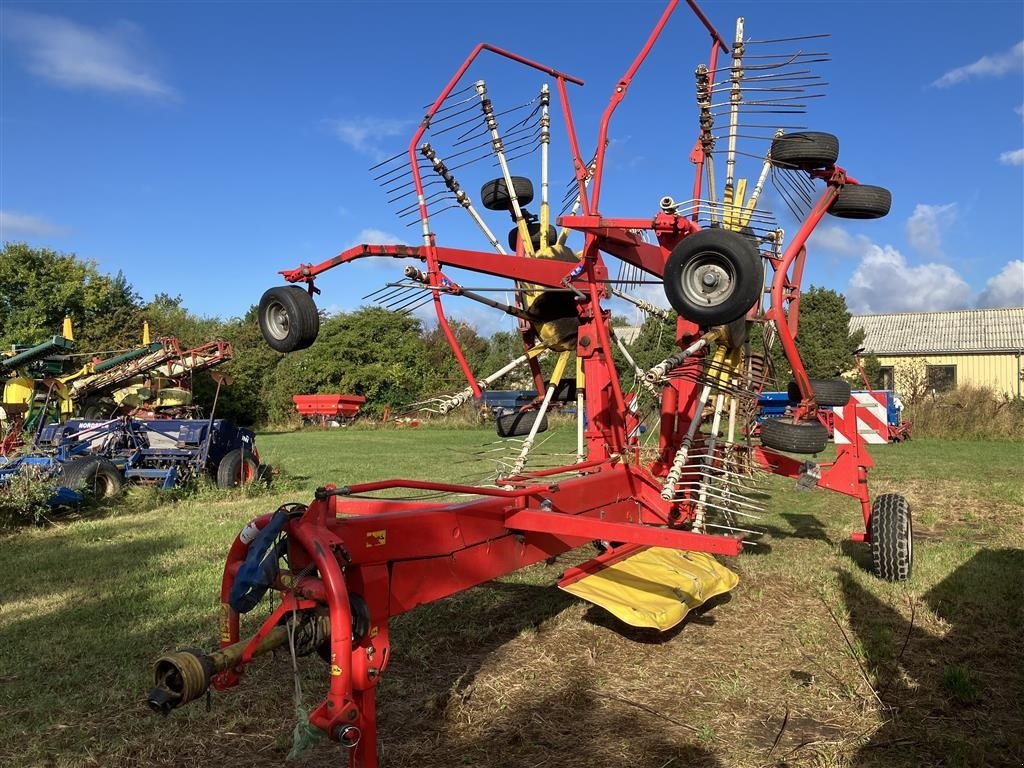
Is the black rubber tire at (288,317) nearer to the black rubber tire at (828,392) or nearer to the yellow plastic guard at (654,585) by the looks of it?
the yellow plastic guard at (654,585)

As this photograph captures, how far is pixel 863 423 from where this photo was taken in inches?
291

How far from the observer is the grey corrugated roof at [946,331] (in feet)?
119

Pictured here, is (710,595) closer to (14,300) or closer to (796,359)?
(796,359)

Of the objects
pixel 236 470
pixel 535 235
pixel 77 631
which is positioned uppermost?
pixel 535 235

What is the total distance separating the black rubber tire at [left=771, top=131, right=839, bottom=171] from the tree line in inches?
694

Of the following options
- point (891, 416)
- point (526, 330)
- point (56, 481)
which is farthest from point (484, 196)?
point (891, 416)

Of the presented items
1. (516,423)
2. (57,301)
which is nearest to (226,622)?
(516,423)

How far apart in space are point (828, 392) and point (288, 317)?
4.07 m

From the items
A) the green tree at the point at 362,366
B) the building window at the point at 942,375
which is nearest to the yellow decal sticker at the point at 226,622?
the green tree at the point at 362,366

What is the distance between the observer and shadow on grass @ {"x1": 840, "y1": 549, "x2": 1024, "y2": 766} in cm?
351

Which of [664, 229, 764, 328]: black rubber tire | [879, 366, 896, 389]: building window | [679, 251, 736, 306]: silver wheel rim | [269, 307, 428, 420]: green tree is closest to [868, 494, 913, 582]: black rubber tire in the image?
[664, 229, 764, 328]: black rubber tire

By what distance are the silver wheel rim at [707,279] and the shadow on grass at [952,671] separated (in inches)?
89.1

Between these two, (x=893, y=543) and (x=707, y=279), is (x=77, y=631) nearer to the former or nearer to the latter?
(x=707, y=279)

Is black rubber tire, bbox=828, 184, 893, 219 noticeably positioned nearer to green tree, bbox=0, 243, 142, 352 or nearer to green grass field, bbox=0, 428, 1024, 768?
green grass field, bbox=0, 428, 1024, 768
